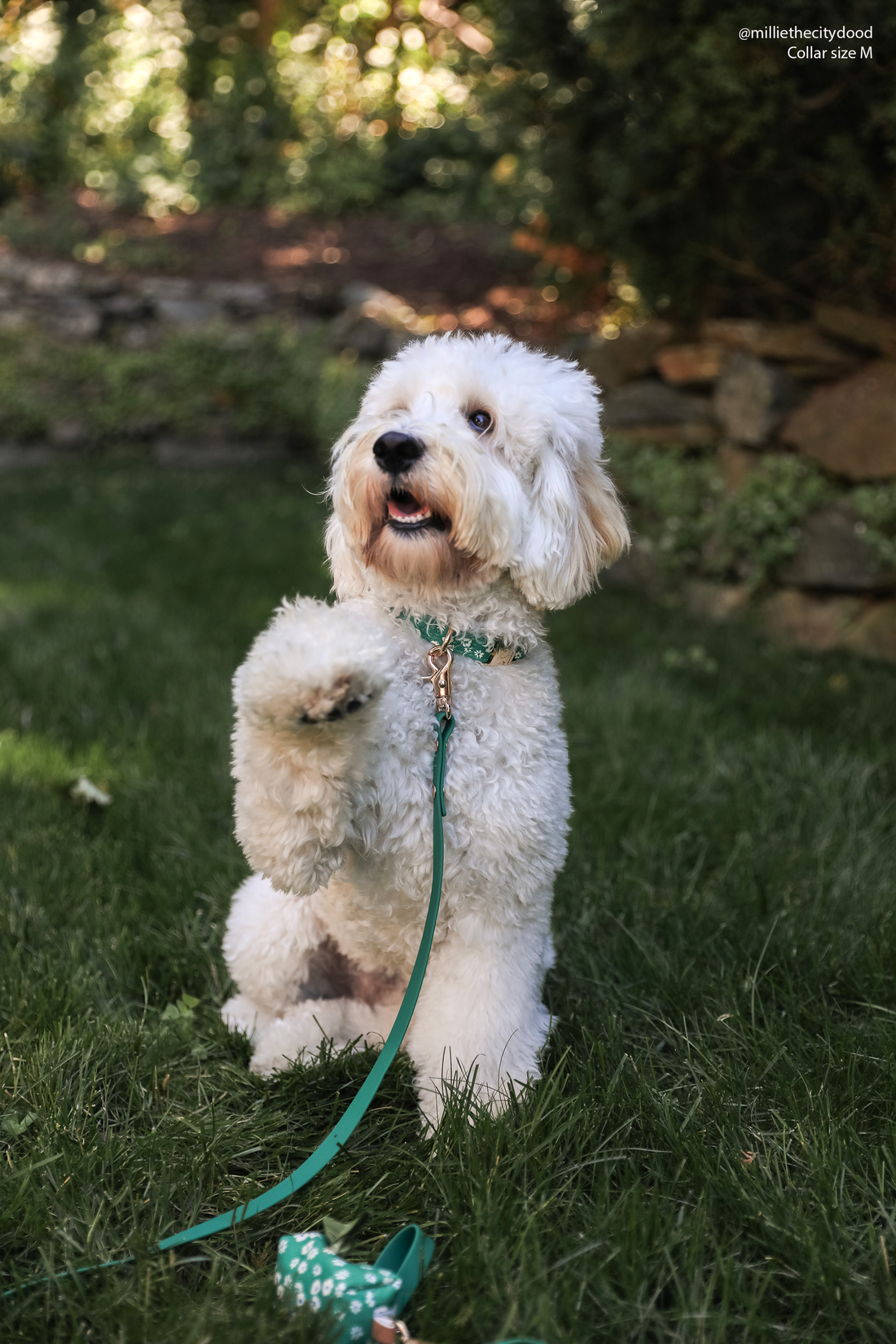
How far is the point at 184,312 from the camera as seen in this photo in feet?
34.2

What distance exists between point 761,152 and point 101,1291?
4942mm

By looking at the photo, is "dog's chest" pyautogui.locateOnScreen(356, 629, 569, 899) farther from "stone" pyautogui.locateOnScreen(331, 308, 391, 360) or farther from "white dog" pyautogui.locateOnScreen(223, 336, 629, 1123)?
"stone" pyautogui.locateOnScreen(331, 308, 391, 360)

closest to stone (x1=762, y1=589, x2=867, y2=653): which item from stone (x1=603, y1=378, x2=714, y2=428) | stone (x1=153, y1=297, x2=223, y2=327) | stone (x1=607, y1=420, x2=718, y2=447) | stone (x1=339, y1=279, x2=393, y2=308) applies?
stone (x1=607, y1=420, x2=718, y2=447)

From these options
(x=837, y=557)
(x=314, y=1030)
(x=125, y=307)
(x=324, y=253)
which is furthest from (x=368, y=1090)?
(x=324, y=253)

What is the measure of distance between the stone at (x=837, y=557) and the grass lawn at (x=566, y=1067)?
896 millimetres

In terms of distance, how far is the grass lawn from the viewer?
154 centimetres

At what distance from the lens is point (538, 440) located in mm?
1940

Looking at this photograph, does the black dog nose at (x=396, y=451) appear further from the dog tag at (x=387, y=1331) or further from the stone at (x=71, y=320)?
the stone at (x=71, y=320)

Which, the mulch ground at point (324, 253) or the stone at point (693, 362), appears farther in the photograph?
the mulch ground at point (324, 253)

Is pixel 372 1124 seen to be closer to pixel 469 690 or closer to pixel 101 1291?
pixel 101 1291

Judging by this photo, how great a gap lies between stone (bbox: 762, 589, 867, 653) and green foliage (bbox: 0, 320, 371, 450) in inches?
232

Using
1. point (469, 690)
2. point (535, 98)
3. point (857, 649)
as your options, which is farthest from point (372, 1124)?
point (535, 98)

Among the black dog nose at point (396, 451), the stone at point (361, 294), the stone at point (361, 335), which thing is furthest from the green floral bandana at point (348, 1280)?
the stone at point (361, 294)

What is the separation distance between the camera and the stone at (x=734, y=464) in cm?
548
